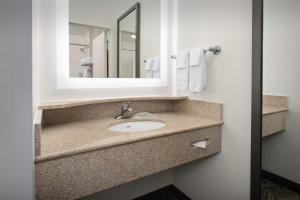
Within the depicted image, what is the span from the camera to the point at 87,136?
3.15 ft

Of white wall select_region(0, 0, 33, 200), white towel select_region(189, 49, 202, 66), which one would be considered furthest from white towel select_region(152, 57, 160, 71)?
white wall select_region(0, 0, 33, 200)

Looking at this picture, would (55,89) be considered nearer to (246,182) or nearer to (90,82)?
(90,82)

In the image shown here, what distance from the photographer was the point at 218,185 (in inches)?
53.6

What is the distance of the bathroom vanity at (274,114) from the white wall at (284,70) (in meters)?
0.03

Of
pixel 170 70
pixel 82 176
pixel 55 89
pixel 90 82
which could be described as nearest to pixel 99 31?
pixel 90 82

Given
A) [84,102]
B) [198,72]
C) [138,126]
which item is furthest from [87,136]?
[198,72]

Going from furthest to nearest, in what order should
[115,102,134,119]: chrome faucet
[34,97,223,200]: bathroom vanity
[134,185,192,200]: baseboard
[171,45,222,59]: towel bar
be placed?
[134,185,192,200]: baseboard
[115,102,134,119]: chrome faucet
[171,45,222,59]: towel bar
[34,97,223,200]: bathroom vanity

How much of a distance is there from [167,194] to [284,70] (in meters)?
1.41

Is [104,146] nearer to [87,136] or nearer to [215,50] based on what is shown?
[87,136]

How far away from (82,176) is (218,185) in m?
1.01

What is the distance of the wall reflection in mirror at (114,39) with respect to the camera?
136cm

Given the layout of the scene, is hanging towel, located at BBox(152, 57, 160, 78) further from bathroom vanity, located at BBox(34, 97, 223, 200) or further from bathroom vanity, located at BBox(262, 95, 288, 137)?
bathroom vanity, located at BBox(262, 95, 288, 137)

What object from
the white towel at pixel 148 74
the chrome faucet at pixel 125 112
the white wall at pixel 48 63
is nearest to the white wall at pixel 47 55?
the white wall at pixel 48 63

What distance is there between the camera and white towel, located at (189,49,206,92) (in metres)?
1.35
